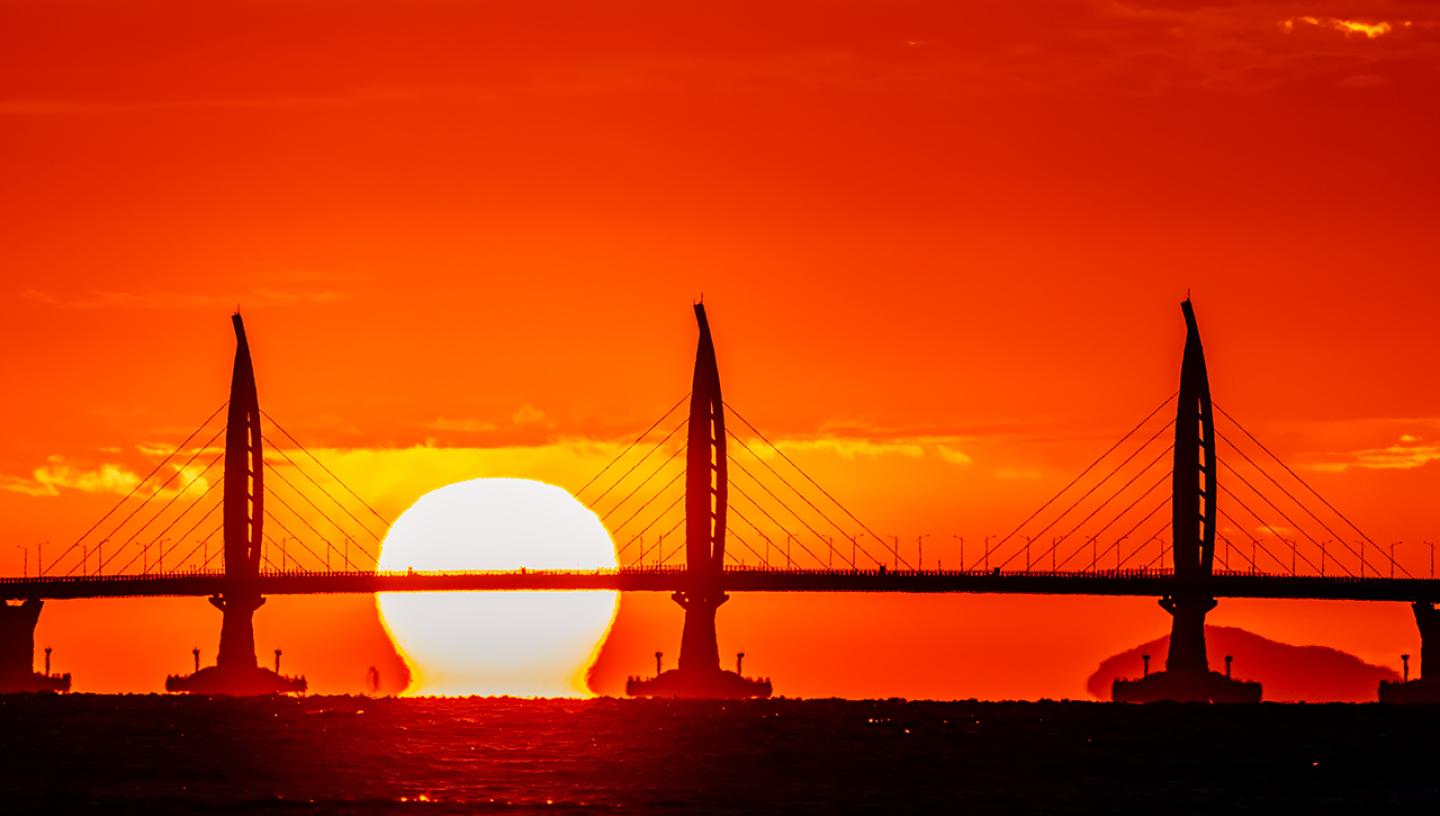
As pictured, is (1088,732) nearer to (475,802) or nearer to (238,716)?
(238,716)

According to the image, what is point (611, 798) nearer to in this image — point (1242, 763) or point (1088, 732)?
point (1242, 763)

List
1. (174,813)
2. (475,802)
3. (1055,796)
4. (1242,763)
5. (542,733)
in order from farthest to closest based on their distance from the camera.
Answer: (542,733), (1242,763), (1055,796), (475,802), (174,813)

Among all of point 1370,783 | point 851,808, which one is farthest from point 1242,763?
point 851,808

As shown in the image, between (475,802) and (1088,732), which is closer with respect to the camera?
(475,802)

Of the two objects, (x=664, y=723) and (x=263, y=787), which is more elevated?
(x=664, y=723)

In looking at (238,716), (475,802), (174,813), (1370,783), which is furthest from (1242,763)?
(238,716)

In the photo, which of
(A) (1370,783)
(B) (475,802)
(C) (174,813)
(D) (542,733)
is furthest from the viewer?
(D) (542,733)
